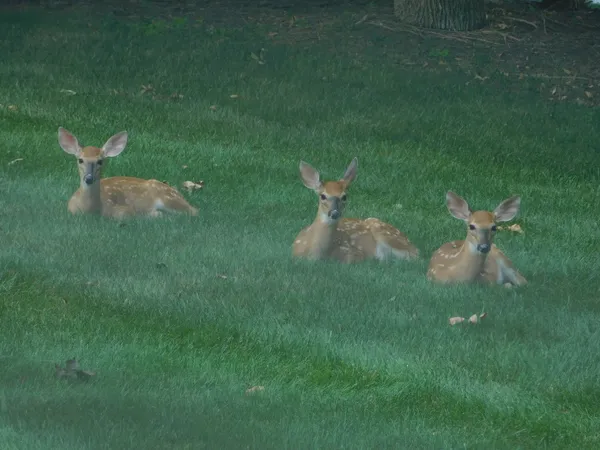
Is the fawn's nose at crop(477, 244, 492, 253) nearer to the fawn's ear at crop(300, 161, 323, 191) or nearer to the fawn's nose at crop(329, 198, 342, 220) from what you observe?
the fawn's nose at crop(329, 198, 342, 220)

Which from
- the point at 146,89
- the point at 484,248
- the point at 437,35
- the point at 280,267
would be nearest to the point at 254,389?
the point at 280,267

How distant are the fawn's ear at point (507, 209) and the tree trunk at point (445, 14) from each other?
35.5 ft

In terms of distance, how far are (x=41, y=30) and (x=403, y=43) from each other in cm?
529

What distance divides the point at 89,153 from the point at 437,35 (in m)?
9.92

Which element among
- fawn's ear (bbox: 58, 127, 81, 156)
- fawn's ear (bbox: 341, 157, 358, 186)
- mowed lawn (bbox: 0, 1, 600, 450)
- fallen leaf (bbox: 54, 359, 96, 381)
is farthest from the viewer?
fawn's ear (bbox: 58, 127, 81, 156)

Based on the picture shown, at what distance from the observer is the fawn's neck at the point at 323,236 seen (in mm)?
10430

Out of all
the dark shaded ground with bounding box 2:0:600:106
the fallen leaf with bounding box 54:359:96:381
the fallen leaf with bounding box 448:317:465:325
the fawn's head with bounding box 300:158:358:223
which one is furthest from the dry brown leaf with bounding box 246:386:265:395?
the dark shaded ground with bounding box 2:0:600:106

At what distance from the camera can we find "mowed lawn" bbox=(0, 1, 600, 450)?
719 centimetres

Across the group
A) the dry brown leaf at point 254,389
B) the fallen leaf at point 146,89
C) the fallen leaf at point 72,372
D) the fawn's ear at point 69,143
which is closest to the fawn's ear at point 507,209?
the dry brown leaf at point 254,389

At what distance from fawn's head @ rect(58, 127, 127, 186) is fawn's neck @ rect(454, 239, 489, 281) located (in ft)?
10.7

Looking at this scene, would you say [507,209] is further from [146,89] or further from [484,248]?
[146,89]

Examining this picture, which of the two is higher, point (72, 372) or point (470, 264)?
point (72, 372)

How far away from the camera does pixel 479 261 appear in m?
9.96

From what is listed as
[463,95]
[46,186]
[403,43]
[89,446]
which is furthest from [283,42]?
[89,446]
